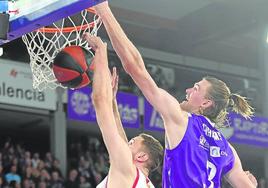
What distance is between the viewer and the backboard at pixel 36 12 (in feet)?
10.5

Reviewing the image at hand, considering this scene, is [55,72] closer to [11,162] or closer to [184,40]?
[11,162]

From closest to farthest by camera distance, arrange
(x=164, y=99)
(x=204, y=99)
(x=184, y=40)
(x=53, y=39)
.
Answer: (x=164, y=99) < (x=204, y=99) < (x=53, y=39) < (x=184, y=40)

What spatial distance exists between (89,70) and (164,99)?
0.47 metres

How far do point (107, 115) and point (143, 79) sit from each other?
0.38 metres

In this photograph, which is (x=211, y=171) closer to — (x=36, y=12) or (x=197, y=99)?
(x=197, y=99)

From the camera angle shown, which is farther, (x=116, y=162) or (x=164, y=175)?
(x=164, y=175)

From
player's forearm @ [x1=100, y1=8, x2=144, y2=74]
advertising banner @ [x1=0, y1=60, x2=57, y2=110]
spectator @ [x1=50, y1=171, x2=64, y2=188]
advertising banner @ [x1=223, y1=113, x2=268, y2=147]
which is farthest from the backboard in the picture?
advertising banner @ [x1=223, y1=113, x2=268, y2=147]

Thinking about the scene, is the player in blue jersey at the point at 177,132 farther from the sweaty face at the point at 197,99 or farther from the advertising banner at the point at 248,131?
the advertising banner at the point at 248,131

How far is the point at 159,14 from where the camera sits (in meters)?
15.8

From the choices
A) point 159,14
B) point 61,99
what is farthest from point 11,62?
point 159,14

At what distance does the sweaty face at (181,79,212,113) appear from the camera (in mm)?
3436

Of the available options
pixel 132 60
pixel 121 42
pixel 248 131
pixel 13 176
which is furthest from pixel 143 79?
pixel 248 131

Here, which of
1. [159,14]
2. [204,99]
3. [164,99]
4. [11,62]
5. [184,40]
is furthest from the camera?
[184,40]

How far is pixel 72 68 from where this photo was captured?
10.6 ft
